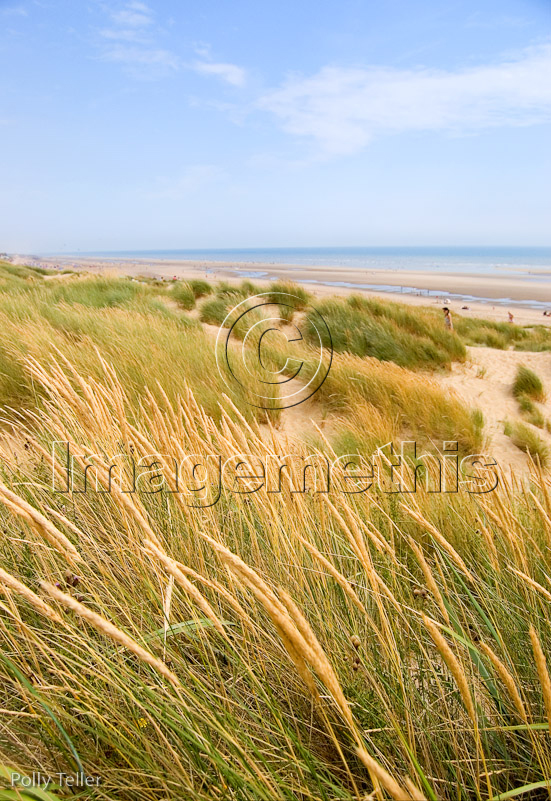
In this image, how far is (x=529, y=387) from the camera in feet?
21.5

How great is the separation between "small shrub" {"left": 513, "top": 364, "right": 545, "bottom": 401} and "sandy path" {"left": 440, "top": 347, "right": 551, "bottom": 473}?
12 centimetres

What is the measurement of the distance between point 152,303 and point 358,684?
8.11 m

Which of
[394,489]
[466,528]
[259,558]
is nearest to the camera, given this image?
[259,558]

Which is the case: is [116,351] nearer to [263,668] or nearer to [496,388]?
[263,668]

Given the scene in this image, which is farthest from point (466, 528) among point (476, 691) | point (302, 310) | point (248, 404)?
point (302, 310)

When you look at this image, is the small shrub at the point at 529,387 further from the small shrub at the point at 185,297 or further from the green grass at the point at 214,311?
the small shrub at the point at 185,297

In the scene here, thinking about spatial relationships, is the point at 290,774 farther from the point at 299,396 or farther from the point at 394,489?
the point at 299,396

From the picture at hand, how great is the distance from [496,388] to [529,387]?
447 millimetres

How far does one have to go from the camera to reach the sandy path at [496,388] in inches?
181

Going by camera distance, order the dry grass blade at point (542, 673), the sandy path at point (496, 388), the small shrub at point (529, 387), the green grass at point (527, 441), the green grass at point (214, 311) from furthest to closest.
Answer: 1. the green grass at point (214, 311)
2. the small shrub at point (529, 387)
3. the sandy path at point (496, 388)
4. the green grass at point (527, 441)
5. the dry grass blade at point (542, 673)

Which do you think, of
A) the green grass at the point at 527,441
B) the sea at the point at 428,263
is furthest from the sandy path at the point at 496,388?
the sea at the point at 428,263

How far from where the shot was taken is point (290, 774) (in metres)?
0.86

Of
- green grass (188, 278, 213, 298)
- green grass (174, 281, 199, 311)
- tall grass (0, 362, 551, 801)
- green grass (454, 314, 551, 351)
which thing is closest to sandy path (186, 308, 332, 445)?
tall grass (0, 362, 551, 801)

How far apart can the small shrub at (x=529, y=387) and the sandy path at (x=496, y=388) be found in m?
0.12
